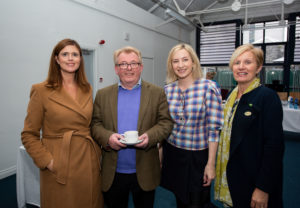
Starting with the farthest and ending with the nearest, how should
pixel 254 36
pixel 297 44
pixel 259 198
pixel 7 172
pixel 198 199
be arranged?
pixel 254 36 → pixel 297 44 → pixel 7 172 → pixel 198 199 → pixel 259 198

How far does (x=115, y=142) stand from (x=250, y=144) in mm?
849

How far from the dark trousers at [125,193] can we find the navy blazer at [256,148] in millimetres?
587

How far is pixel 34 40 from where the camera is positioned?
10.8 feet

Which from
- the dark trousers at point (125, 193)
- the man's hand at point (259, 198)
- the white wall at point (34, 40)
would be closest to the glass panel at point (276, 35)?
A: the white wall at point (34, 40)

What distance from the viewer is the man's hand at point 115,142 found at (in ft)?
3.97

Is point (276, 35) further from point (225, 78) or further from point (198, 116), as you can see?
point (198, 116)

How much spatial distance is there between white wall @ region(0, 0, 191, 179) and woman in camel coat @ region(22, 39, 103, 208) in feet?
7.15

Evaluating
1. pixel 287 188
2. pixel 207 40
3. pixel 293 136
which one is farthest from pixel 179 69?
pixel 207 40

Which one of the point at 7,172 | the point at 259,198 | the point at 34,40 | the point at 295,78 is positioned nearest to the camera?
the point at 259,198

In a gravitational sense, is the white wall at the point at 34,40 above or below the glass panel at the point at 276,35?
below

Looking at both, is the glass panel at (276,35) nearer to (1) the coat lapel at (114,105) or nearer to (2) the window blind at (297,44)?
(2) the window blind at (297,44)

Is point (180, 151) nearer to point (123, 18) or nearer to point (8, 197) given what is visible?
point (8, 197)

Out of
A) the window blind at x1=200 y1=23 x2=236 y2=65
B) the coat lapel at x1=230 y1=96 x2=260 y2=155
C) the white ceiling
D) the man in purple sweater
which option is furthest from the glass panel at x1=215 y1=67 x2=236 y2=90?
the man in purple sweater

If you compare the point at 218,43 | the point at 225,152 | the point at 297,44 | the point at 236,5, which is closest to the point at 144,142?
the point at 225,152
